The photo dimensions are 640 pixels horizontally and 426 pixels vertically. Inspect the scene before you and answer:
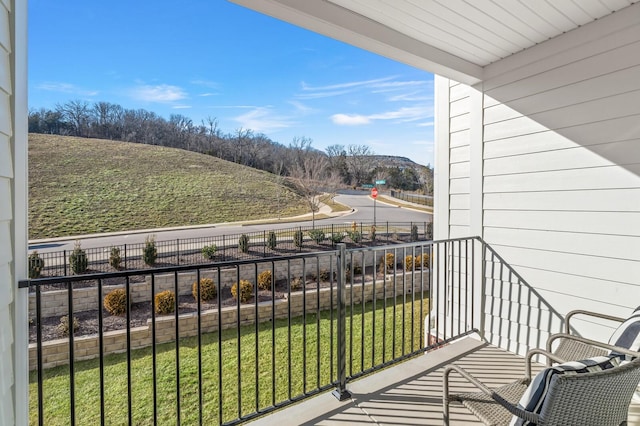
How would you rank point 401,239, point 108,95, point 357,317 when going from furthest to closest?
point 108,95 < point 401,239 < point 357,317

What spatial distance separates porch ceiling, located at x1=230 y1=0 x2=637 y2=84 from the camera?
188 centimetres

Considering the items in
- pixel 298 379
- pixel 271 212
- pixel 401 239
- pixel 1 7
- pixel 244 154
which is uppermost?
pixel 244 154

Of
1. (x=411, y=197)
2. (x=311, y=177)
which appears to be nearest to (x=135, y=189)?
(x=311, y=177)

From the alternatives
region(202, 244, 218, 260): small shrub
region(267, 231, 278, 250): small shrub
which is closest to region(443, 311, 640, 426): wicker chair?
region(202, 244, 218, 260): small shrub

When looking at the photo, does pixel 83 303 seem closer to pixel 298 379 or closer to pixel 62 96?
pixel 298 379

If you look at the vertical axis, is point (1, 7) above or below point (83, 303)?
above

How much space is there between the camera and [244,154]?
16594 millimetres

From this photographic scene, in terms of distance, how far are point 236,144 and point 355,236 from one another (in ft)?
28.5

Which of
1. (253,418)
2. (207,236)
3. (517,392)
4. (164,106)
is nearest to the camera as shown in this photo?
(517,392)

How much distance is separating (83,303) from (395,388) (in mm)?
8451

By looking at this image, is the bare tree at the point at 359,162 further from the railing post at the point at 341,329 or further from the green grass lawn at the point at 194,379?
the railing post at the point at 341,329

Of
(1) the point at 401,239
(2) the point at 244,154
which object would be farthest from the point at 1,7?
(2) the point at 244,154

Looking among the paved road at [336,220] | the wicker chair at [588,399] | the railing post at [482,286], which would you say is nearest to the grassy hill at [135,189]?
the paved road at [336,220]

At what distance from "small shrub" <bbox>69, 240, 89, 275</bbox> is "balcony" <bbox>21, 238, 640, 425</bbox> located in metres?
0.90
